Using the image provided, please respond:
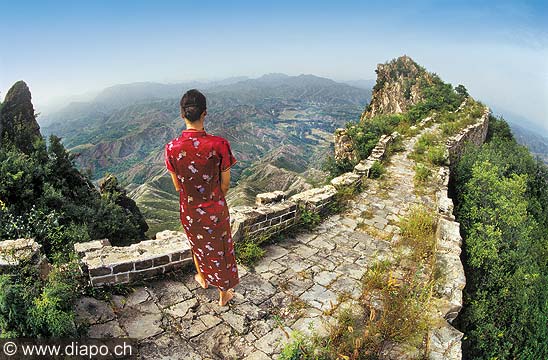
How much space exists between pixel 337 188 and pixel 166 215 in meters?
60.1

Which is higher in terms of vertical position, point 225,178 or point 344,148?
point 225,178

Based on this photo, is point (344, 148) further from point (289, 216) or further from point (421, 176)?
point (289, 216)

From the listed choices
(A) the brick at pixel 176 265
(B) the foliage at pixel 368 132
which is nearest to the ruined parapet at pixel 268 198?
(A) the brick at pixel 176 265

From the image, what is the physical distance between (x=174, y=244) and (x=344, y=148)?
1150 cm

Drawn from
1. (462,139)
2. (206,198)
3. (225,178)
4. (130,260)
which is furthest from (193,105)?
(462,139)

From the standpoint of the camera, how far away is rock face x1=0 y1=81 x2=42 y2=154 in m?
13.1

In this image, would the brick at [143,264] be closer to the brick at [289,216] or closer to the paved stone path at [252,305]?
the paved stone path at [252,305]

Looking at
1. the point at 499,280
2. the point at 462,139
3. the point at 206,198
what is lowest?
the point at 499,280

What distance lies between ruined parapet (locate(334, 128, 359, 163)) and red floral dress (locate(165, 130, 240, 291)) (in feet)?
30.4

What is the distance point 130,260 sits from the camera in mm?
3709

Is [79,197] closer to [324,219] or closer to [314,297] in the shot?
[324,219]

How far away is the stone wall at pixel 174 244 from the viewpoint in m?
3.62

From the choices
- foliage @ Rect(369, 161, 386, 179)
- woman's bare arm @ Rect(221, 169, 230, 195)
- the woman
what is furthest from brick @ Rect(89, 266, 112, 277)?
foliage @ Rect(369, 161, 386, 179)

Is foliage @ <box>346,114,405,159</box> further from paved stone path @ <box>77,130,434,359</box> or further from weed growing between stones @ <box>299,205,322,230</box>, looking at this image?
paved stone path @ <box>77,130,434,359</box>
